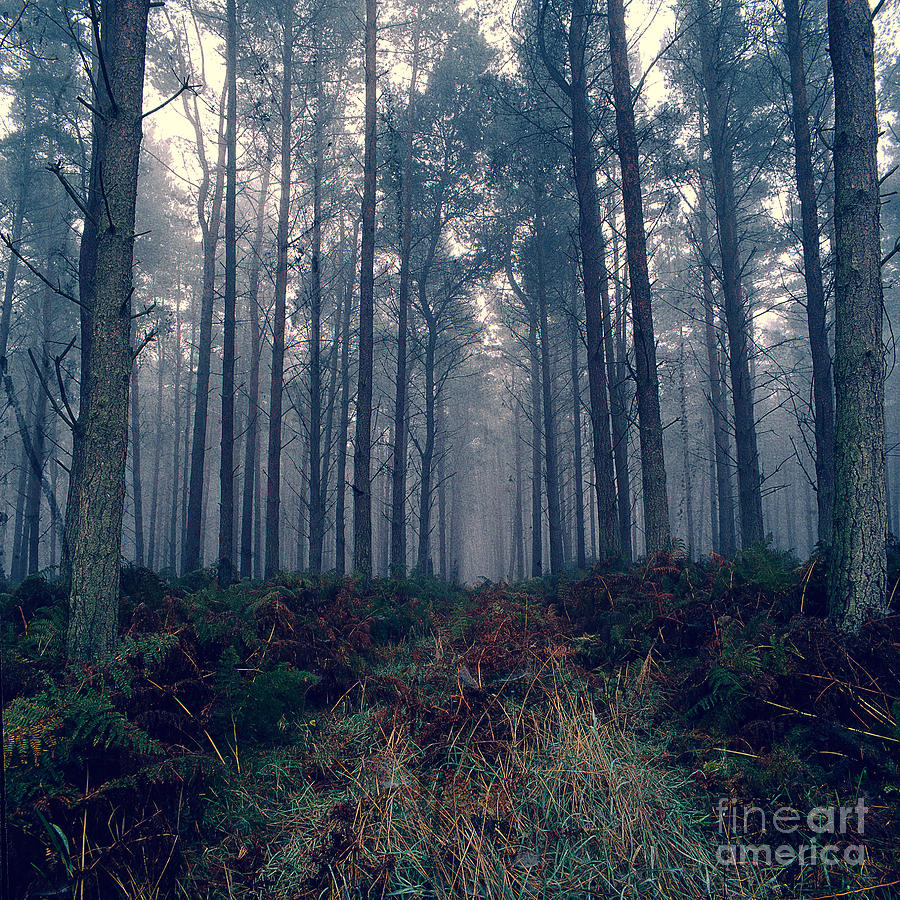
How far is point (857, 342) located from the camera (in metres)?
4.15

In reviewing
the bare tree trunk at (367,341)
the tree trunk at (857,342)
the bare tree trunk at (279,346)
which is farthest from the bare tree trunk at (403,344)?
the tree trunk at (857,342)

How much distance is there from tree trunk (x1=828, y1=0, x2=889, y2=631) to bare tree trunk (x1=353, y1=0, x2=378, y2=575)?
7209 millimetres

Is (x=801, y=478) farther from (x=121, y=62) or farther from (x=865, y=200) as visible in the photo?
(x=121, y=62)

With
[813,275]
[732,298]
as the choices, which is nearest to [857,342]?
[813,275]

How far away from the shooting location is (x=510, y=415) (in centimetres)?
3938

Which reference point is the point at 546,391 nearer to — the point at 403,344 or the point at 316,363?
the point at 403,344

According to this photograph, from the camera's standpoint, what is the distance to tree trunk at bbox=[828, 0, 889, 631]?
4.03 m

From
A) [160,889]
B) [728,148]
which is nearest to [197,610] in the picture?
[160,889]

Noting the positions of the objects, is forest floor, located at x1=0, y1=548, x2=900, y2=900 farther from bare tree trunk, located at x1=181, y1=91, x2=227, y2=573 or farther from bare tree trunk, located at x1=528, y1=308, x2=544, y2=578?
bare tree trunk, located at x1=528, y1=308, x2=544, y2=578

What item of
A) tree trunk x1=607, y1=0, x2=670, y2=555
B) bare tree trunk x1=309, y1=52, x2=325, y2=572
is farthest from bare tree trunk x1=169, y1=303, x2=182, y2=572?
tree trunk x1=607, y1=0, x2=670, y2=555

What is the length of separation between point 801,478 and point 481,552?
29.8 meters

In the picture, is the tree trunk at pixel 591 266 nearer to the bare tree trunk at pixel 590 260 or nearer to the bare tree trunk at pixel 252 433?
the bare tree trunk at pixel 590 260

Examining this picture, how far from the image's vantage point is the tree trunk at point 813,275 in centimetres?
963

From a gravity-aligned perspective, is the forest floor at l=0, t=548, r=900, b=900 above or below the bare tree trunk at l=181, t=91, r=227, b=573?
below
